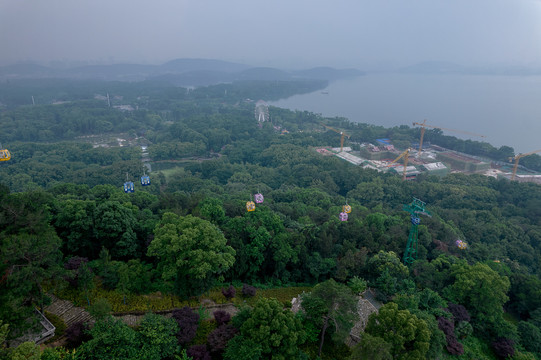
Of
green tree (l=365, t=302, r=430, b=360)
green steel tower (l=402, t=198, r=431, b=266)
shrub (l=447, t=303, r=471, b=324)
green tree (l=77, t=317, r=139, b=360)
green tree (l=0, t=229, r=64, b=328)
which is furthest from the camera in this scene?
green steel tower (l=402, t=198, r=431, b=266)

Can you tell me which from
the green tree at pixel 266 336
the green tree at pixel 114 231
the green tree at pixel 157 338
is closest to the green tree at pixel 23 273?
the green tree at pixel 157 338

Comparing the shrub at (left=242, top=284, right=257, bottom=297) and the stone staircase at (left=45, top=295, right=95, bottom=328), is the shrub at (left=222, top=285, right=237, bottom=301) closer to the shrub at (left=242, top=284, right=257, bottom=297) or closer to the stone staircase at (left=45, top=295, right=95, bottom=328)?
the shrub at (left=242, top=284, right=257, bottom=297)

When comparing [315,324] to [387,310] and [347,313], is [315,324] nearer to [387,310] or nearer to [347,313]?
[347,313]

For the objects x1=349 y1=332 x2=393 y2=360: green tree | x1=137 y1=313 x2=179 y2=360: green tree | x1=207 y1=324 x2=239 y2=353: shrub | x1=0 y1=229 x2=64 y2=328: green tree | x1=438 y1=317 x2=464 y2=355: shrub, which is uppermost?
x1=0 y1=229 x2=64 y2=328: green tree

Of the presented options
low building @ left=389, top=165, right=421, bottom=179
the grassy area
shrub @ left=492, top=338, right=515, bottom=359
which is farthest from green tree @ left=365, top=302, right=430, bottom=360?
low building @ left=389, top=165, right=421, bottom=179

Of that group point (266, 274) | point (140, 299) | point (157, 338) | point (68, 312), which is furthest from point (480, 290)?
point (68, 312)

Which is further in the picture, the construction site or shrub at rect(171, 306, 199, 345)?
the construction site

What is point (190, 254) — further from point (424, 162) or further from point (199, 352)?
point (424, 162)
